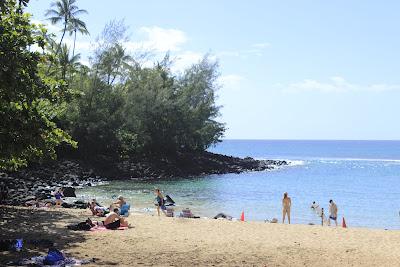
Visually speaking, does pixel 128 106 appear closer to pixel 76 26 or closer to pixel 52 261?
pixel 76 26

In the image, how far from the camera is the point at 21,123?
14102 millimetres

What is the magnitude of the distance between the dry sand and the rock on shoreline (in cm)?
870

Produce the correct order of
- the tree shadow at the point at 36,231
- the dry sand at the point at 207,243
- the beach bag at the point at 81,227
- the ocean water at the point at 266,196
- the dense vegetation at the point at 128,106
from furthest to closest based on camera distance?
the dense vegetation at the point at 128,106 → the ocean water at the point at 266,196 → the beach bag at the point at 81,227 → the dry sand at the point at 207,243 → the tree shadow at the point at 36,231

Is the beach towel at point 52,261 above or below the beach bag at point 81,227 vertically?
below

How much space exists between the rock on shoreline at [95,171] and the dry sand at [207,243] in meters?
8.70

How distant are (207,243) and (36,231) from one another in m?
6.21

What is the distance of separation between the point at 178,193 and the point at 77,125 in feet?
58.3

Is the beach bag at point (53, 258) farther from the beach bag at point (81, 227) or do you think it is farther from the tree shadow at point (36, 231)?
the beach bag at point (81, 227)

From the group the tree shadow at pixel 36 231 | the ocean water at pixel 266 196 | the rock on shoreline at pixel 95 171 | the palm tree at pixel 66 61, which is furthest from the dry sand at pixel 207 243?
the palm tree at pixel 66 61

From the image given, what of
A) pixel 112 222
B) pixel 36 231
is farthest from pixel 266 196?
pixel 36 231

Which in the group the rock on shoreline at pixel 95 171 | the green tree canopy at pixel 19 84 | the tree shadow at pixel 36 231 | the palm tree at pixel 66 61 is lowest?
the tree shadow at pixel 36 231

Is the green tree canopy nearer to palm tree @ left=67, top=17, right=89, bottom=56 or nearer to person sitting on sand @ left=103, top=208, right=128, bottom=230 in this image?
person sitting on sand @ left=103, top=208, right=128, bottom=230

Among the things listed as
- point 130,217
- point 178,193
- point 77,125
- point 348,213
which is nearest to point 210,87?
point 77,125

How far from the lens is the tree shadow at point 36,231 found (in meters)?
13.3
